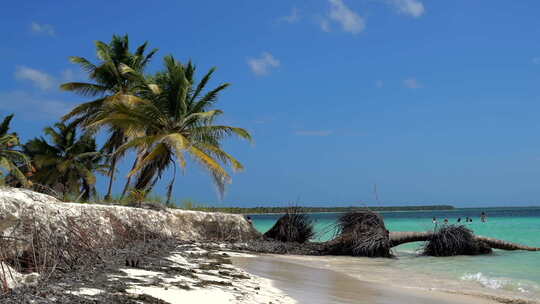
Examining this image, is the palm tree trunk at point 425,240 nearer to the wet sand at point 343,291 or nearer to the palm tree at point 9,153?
the wet sand at point 343,291

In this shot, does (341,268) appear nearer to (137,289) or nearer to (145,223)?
(145,223)

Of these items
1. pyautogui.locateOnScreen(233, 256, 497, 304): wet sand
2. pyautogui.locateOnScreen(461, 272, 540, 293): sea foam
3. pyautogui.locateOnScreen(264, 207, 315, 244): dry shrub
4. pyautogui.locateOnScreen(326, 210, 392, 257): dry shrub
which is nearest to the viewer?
pyautogui.locateOnScreen(233, 256, 497, 304): wet sand

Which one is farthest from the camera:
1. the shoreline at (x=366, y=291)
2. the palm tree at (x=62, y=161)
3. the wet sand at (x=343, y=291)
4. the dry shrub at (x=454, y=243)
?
the palm tree at (x=62, y=161)

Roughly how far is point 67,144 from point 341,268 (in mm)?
24595

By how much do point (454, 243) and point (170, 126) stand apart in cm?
1115

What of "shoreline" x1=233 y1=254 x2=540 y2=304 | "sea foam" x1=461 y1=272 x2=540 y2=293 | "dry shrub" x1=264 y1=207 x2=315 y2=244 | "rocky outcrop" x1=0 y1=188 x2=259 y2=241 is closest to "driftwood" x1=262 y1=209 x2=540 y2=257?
"rocky outcrop" x1=0 y1=188 x2=259 y2=241

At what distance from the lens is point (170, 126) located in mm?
18000

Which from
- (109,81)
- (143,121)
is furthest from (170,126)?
(109,81)

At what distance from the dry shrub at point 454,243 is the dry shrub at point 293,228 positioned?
4506 millimetres

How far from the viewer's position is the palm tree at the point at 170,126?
16.2m

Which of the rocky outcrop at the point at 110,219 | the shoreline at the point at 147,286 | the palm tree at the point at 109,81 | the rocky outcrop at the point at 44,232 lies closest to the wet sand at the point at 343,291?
the shoreline at the point at 147,286

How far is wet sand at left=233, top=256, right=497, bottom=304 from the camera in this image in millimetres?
5820

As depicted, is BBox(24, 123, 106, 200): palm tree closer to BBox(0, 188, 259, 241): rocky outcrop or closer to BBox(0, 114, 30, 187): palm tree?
BBox(0, 114, 30, 187): palm tree

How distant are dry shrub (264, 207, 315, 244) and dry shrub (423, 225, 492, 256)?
Result: 451 centimetres
